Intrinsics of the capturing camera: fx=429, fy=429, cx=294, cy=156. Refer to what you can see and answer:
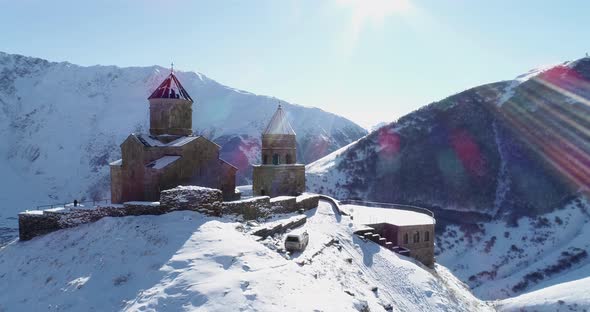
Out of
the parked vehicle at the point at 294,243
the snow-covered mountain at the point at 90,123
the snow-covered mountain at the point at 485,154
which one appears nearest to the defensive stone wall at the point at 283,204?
the parked vehicle at the point at 294,243

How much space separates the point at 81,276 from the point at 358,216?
21772 millimetres

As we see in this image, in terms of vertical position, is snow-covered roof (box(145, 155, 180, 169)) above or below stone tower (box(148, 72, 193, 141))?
below

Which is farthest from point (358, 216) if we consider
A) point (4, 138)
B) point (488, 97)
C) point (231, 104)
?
point (4, 138)

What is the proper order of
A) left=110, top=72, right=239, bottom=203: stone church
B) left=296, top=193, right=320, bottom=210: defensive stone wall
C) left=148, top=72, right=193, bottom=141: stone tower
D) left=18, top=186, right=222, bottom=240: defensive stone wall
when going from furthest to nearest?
left=296, top=193, right=320, bottom=210: defensive stone wall
left=148, top=72, right=193, bottom=141: stone tower
left=110, top=72, right=239, bottom=203: stone church
left=18, top=186, right=222, bottom=240: defensive stone wall

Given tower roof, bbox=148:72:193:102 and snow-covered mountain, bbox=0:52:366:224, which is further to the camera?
snow-covered mountain, bbox=0:52:366:224

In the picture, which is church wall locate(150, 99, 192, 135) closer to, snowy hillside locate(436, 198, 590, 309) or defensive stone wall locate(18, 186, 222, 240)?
defensive stone wall locate(18, 186, 222, 240)

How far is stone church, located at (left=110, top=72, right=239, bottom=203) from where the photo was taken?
76.0ft

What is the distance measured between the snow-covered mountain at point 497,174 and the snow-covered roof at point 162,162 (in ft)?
123

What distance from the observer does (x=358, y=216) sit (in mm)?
32281

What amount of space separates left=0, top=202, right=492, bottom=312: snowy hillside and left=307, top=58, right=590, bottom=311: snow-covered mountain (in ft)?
114

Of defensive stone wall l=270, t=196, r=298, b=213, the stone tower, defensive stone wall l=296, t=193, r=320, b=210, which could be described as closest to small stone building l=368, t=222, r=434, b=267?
defensive stone wall l=296, t=193, r=320, b=210

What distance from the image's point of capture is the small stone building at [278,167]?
31.7 m

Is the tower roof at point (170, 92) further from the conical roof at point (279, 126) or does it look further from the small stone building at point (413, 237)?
the small stone building at point (413, 237)

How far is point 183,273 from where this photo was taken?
39.9 feet
